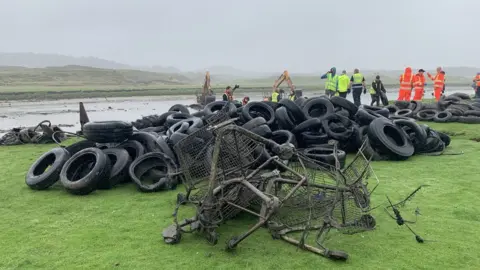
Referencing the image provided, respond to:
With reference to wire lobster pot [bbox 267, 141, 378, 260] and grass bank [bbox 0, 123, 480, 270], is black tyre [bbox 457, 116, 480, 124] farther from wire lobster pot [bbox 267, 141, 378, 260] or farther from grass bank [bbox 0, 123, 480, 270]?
wire lobster pot [bbox 267, 141, 378, 260]

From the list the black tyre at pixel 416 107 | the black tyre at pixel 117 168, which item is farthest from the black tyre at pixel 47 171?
the black tyre at pixel 416 107

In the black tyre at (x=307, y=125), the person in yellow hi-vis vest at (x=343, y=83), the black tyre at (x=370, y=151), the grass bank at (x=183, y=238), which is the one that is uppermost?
the person in yellow hi-vis vest at (x=343, y=83)

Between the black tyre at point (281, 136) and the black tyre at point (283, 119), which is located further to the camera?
the black tyre at point (283, 119)

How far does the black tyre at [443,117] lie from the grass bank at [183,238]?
6.68 meters

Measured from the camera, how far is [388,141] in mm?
8297

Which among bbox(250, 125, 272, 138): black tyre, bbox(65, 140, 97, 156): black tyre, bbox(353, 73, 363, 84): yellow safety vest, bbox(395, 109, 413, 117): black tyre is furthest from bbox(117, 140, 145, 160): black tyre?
bbox(353, 73, 363, 84): yellow safety vest

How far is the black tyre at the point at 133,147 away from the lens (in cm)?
750

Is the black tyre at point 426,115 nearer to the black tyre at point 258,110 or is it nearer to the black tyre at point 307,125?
the black tyre at point 307,125

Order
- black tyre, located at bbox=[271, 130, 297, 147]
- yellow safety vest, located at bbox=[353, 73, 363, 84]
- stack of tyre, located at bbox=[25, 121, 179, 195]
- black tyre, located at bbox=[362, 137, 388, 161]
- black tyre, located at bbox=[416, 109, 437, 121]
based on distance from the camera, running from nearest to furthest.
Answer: stack of tyre, located at bbox=[25, 121, 179, 195] → black tyre, located at bbox=[271, 130, 297, 147] → black tyre, located at bbox=[362, 137, 388, 161] → black tyre, located at bbox=[416, 109, 437, 121] → yellow safety vest, located at bbox=[353, 73, 363, 84]

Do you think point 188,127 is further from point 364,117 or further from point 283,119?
point 364,117

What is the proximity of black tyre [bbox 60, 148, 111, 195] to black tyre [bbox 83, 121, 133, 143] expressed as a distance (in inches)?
17.1

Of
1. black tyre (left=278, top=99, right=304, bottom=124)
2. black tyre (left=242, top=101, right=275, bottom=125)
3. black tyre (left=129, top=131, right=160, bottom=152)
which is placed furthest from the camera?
black tyre (left=242, top=101, right=275, bottom=125)

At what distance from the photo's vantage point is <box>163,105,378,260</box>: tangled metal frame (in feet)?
13.8

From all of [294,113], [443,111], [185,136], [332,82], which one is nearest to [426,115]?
[443,111]
